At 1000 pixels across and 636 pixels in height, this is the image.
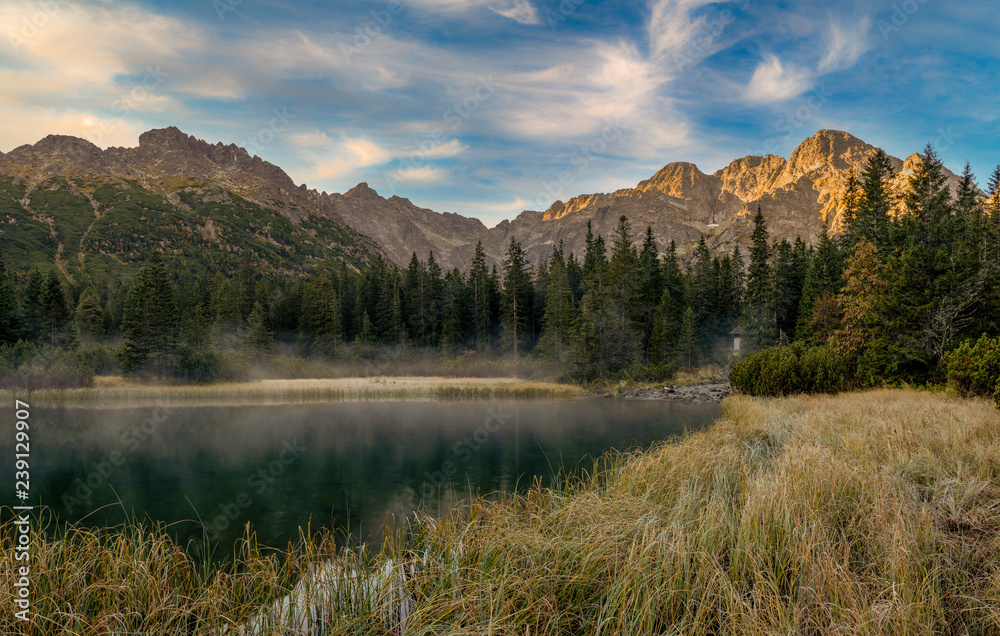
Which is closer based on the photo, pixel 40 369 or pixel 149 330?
pixel 40 369

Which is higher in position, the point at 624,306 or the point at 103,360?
the point at 624,306

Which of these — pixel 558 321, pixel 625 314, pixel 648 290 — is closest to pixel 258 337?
pixel 558 321

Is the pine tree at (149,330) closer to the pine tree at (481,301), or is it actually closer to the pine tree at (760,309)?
the pine tree at (481,301)

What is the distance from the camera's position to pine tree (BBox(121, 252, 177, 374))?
43625 mm

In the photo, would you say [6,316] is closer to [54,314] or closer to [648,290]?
[54,314]

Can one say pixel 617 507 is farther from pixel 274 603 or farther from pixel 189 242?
pixel 189 242

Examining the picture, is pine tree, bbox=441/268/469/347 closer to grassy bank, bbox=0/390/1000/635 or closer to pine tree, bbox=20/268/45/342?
pine tree, bbox=20/268/45/342

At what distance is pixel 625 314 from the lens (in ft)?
170

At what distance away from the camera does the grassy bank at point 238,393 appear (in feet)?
112

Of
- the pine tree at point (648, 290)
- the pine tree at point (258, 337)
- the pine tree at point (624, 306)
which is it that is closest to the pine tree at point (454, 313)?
the pine tree at point (258, 337)

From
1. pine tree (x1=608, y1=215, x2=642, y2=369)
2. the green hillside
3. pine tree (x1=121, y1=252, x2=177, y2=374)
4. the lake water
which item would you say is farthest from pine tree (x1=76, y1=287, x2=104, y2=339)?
pine tree (x1=608, y1=215, x2=642, y2=369)

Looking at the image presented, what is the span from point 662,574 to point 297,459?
1673 cm

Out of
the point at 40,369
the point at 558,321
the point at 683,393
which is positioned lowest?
the point at 683,393

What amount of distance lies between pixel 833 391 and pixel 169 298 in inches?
2170
